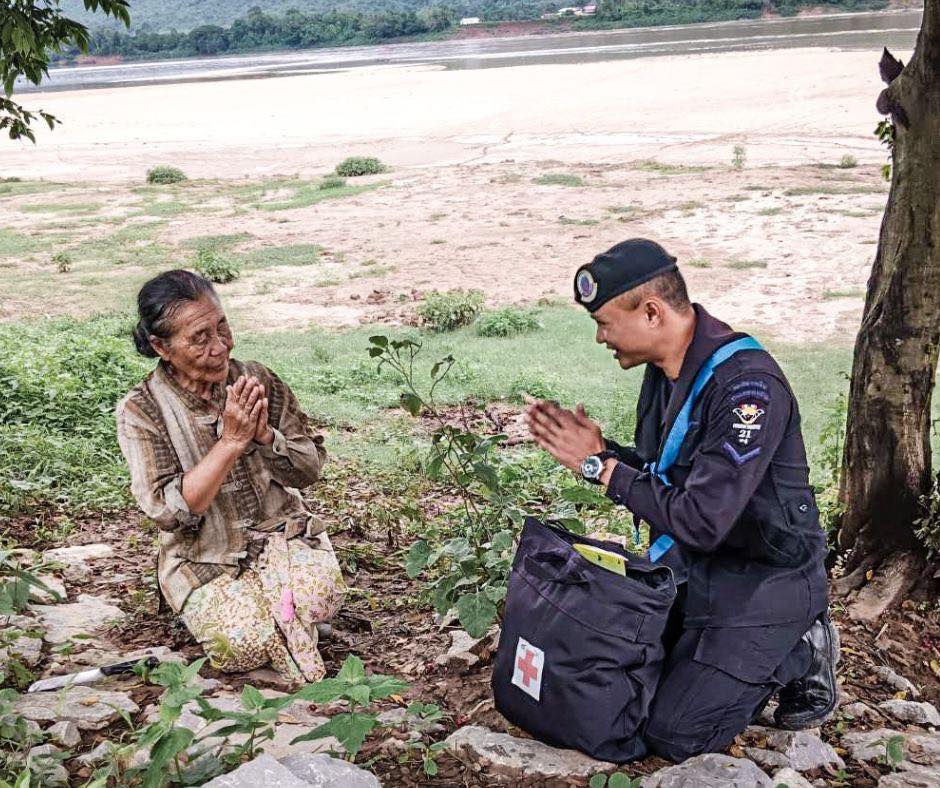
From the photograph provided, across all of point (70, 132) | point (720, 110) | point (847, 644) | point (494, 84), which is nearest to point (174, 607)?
point (847, 644)

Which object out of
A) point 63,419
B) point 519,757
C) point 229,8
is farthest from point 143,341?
point 229,8

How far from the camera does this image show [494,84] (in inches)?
1442

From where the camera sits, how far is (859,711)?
141 inches

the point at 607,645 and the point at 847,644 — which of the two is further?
the point at 847,644

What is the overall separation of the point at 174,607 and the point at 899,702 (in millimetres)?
2595

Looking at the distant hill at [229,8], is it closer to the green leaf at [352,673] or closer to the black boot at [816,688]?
the black boot at [816,688]

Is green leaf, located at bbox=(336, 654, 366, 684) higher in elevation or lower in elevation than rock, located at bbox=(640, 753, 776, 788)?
higher

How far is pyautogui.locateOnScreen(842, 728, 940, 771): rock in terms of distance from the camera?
126 inches

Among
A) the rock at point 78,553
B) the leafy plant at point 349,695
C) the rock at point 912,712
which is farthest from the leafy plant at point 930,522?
the rock at point 78,553

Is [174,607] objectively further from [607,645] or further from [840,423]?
[840,423]

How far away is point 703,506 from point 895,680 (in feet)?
4.78

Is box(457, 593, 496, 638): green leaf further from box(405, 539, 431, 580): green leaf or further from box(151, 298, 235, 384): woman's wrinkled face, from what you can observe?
box(151, 298, 235, 384): woman's wrinkled face

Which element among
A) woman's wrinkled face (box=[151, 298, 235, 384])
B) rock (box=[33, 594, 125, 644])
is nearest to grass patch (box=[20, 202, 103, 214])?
rock (box=[33, 594, 125, 644])

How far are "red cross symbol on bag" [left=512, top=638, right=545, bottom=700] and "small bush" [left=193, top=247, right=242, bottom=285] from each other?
32.1ft
